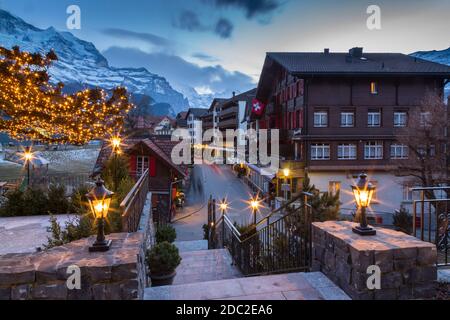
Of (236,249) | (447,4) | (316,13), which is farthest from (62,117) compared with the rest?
(447,4)

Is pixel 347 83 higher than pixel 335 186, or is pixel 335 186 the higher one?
pixel 347 83

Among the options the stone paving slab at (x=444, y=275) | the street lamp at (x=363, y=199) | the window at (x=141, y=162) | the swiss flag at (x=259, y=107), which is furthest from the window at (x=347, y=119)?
the street lamp at (x=363, y=199)

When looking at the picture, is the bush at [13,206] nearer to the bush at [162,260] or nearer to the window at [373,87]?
the bush at [162,260]

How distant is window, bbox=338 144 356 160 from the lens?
2488cm

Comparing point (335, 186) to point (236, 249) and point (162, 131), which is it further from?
point (162, 131)

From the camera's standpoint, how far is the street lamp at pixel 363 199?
3.94m

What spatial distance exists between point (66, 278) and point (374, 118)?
26.7 m

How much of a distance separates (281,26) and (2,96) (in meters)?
13.3

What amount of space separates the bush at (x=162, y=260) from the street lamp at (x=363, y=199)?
3.91 m

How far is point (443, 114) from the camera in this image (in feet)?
56.9

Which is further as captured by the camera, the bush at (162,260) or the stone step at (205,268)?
the stone step at (205,268)

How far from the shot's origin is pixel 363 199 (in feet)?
13.5

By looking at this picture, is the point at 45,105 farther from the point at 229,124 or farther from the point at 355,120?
the point at 229,124

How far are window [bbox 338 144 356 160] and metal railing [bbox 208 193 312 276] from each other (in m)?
18.5
